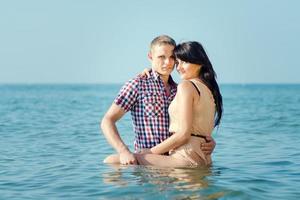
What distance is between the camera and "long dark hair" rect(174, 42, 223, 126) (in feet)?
23.4

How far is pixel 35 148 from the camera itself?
1234cm

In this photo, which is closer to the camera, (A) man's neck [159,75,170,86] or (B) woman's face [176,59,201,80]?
(B) woman's face [176,59,201,80]

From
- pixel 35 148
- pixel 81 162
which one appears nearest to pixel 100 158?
pixel 81 162

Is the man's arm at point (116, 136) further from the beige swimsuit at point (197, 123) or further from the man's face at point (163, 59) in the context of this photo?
the man's face at point (163, 59)

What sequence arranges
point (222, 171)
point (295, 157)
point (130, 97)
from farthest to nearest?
1. point (295, 157)
2. point (222, 171)
3. point (130, 97)

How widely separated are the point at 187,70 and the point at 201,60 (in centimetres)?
22

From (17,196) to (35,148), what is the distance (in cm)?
548

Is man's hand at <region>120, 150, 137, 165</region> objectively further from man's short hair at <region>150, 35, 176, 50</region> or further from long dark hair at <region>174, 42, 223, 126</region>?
man's short hair at <region>150, 35, 176, 50</region>

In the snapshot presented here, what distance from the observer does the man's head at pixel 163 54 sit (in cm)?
744

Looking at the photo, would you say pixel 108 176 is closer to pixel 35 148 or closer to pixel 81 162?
pixel 81 162

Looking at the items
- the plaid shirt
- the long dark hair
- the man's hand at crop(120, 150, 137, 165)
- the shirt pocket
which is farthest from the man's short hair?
the man's hand at crop(120, 150, 137, 165)

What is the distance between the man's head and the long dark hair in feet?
0.65

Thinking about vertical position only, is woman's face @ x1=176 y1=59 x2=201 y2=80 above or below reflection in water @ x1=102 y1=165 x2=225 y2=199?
above

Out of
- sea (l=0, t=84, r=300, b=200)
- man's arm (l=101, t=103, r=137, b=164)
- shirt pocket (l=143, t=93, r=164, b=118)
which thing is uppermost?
shirt pocket (l=143, t=93, r=164, b=118)
